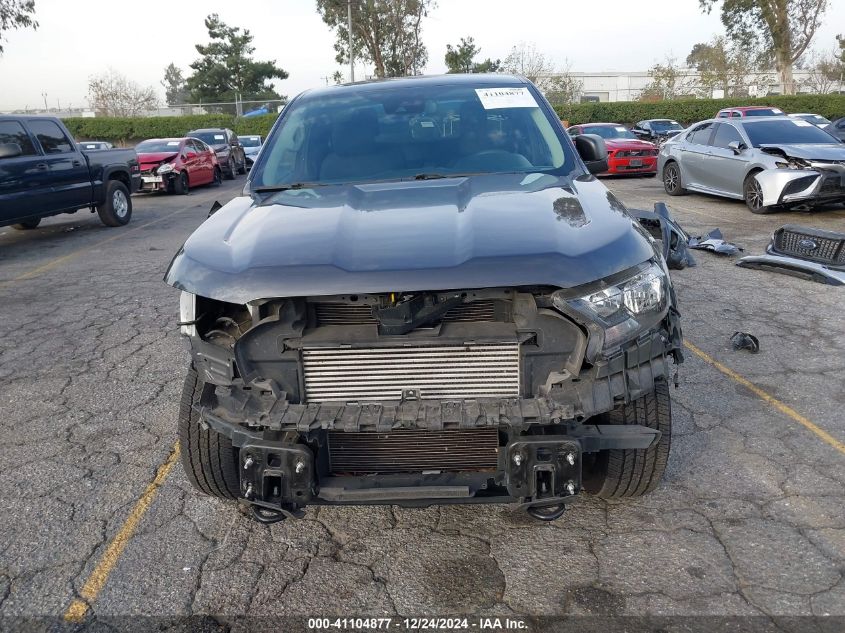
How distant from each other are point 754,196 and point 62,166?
10.6 metres

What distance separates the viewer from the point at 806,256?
705cm

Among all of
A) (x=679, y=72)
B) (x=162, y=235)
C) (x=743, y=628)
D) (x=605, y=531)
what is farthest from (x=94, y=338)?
(x=679, y=72)

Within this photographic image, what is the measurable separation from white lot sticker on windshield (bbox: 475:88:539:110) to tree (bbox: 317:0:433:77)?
41.9 m

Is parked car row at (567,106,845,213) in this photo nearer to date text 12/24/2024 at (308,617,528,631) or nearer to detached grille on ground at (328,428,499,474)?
detached grille on ground at (328,428,499,474)

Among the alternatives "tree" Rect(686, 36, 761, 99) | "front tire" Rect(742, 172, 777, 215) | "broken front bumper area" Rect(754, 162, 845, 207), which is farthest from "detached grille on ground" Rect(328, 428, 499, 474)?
"tree" Rect(686, 36, 761, 99)

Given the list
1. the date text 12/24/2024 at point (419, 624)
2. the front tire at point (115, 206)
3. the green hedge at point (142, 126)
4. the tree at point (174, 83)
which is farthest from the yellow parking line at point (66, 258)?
the tree at point (174, 83)

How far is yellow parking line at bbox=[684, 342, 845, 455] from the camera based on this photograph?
356cm

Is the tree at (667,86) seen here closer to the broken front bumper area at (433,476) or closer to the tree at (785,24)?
the tree at (785,24)

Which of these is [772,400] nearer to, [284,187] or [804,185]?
[284,187]

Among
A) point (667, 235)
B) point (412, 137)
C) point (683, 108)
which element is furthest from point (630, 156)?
point (683, 108)

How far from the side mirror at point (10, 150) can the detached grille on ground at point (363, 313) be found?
29.1 feet

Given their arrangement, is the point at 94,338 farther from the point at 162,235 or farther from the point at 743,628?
the point at 162,235

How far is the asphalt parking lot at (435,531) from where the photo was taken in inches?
98.3

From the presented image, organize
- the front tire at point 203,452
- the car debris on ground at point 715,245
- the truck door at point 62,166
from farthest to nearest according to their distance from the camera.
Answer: the truck door at point 62,166 < the car debris on ground at point 715,245 < the front tire at point 203,452
